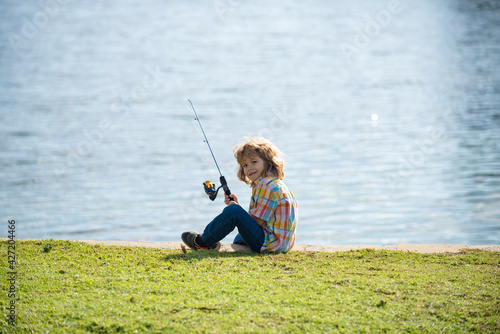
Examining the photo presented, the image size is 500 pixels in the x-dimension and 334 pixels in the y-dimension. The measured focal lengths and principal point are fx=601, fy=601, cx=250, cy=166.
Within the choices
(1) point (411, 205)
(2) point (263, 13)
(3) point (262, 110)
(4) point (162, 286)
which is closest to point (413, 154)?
(1) point (411, 205)

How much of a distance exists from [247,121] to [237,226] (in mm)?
11723

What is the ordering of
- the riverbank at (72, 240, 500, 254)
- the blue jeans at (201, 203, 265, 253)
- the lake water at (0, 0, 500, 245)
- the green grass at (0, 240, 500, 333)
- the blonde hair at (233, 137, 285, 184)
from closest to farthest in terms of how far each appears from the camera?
the green grass at (0, 240, 500, 333) < the blue jeans at (201, 203, 265, 253) < the blonde hair at (233, 137, 285, 184) < the riverbank at (72, 240, 500, 254) < the lake water at (0, 0, 500, 245)

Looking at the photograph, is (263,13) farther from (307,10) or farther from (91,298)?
(91,298)

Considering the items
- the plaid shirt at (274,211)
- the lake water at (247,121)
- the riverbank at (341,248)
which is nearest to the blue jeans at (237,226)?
the plaid shirt at (274,211)

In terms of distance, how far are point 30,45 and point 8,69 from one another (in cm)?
654

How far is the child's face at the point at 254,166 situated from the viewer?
5090mm

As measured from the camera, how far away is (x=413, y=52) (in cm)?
3033

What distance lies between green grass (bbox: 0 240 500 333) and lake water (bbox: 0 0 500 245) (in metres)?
3.37

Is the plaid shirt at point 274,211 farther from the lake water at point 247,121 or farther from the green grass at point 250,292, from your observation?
the lake water at point 247,121

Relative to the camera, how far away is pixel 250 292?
152 inches

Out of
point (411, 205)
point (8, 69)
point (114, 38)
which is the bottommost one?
point (411, 205)

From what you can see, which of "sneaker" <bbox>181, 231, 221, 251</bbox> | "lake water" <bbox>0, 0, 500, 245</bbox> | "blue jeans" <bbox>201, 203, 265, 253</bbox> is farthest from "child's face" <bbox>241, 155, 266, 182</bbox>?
"lake water" <bbox>0, 0, 500, 245</bbox>

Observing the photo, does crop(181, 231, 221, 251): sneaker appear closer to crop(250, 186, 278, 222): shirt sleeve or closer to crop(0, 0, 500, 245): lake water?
crop(250, 186, 278, 222): shirt sleeve

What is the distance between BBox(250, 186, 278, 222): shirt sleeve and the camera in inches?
193
